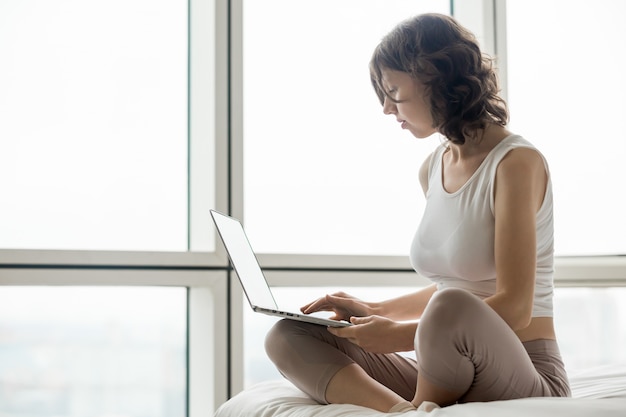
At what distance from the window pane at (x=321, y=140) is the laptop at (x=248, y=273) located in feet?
2.56

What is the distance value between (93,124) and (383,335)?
141 cm

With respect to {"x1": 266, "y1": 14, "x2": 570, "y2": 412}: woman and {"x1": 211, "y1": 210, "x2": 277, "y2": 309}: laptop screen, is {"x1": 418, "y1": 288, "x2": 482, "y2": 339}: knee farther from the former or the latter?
{"x1": 211, "y1": 210, "x2": 277, "y2": 309}: laptop screen

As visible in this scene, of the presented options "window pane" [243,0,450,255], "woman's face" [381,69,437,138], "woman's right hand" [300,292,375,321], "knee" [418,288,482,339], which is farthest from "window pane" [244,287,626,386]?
"knee" [418,288,482,339]

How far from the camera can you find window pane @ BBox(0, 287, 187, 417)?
2.36 metres

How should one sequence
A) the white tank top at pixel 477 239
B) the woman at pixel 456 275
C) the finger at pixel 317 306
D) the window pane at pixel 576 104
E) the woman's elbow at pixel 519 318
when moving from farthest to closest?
the window pane at pixel 576 104, the finger at pixel 317 306, the white tank top at pixel 477 239, the woman's elbow at pixel 519 318, the woman at pixel 456 275

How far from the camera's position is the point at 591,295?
291cm

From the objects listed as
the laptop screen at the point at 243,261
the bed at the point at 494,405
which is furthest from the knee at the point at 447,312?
the laptop screen at the point at 243,261

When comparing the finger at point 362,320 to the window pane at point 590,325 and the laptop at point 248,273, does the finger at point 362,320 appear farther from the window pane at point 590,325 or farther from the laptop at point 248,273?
the window pane at point 590,325

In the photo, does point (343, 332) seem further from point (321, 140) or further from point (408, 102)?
point (321, 140)

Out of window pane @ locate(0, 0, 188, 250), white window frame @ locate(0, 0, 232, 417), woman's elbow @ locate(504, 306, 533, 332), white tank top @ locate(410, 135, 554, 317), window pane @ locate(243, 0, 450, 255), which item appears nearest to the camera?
woman's elbow @ locate(504, 306, 533, 332)

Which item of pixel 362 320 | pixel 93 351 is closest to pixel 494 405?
pixel 362 320

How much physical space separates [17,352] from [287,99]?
116 centimetres

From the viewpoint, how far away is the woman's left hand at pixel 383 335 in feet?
4.80

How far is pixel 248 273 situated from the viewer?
1.68 m
